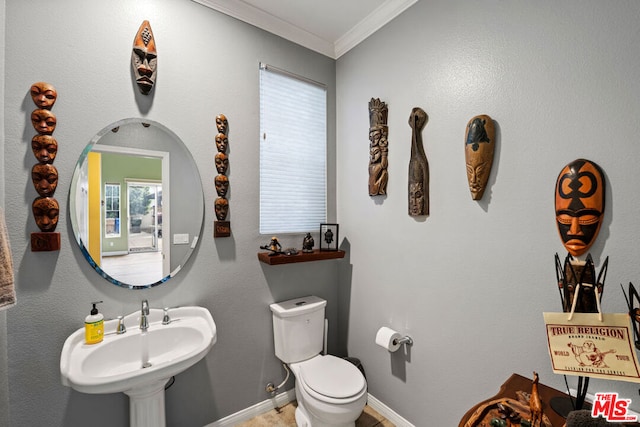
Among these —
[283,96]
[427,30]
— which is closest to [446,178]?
[427,30]

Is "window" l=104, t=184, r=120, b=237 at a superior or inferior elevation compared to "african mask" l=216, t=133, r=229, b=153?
inferior

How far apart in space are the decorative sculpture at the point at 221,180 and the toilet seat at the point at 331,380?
→ 1.04 metres

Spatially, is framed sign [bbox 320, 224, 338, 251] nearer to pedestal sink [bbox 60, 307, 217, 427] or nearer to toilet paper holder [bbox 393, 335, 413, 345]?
toilet paper holder [bbox 393, 335, 413, 345]

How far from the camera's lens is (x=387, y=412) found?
197 centimetres

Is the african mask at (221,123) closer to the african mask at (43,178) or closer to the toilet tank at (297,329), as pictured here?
the african mask at (43,178)

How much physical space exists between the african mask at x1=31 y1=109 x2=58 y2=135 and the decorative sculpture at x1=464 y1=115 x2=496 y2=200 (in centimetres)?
208

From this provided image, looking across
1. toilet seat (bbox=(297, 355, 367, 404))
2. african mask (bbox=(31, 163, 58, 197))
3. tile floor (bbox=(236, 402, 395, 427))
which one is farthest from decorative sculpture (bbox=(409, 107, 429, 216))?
african mask (bbox=(31, 163, 58, 197))

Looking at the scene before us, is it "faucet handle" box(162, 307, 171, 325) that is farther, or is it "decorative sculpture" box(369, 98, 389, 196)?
"decorative sculpture" box(369, 98, 389, 196)

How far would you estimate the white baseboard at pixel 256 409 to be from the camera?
1.87 meters

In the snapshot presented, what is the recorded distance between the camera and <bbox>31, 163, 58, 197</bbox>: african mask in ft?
4.43

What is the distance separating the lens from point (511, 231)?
138 centimetres

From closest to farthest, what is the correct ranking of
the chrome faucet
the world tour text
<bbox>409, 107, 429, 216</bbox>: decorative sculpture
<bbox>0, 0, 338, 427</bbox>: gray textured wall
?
the world tour text
<bbox>0, 0, 338, 427</bbox>: gray textured wall
the chrome faucet
<bbox>409, 107, 429, 216</bbox>: decorative sculpture

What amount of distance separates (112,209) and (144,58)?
2.82ft

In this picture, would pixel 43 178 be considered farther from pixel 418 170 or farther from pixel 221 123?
pixel 418 170
